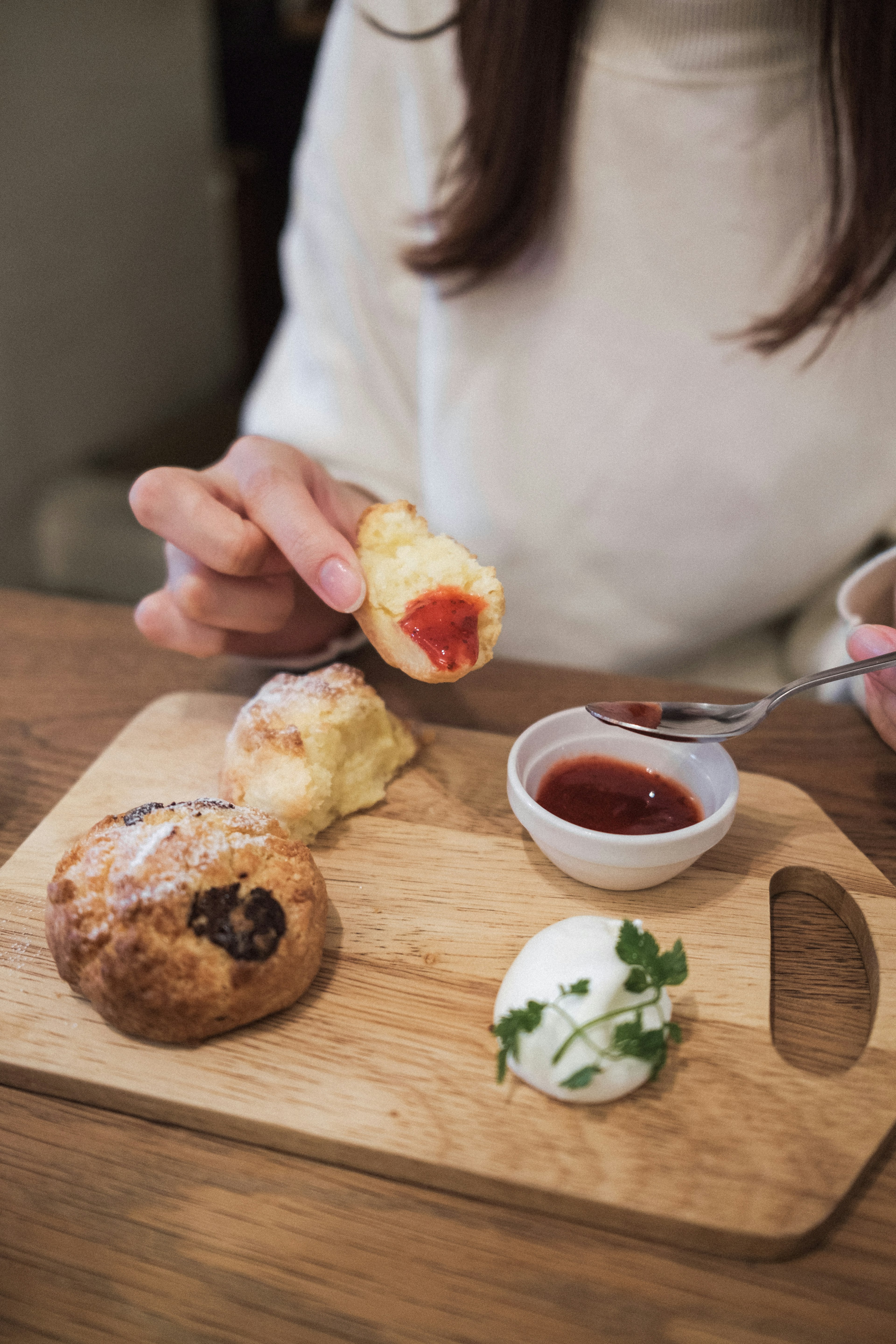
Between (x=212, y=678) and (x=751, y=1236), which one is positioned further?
(x=212, y=678)

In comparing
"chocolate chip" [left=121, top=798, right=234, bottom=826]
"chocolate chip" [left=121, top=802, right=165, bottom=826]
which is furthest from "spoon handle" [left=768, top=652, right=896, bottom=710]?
"chocolate chip" [left=121, top=802, right=165, bottom=826]

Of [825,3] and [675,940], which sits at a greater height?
[825,3]

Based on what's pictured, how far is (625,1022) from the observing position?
4.55 ft

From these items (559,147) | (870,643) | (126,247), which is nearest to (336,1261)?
(870,643)

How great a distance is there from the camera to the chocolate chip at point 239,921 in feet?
4.76

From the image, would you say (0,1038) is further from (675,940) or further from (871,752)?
Result: (871,752)

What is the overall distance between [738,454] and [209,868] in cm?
183

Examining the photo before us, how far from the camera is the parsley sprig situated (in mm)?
1360

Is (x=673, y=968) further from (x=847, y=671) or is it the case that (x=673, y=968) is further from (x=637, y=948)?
(x=847, y=671)

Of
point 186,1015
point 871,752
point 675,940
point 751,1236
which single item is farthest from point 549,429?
point 751,1236

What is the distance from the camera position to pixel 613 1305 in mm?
1192

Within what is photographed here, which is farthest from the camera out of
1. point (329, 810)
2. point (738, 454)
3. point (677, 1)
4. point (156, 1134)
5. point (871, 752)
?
point (738, 454)

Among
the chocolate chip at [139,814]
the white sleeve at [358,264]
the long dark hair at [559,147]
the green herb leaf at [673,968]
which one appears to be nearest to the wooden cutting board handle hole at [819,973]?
the green herb leaf at [673,968]

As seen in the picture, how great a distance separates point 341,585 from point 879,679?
112 centimetres
